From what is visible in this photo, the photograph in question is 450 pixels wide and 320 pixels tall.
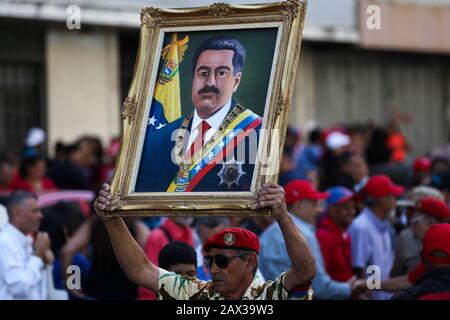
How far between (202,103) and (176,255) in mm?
1411

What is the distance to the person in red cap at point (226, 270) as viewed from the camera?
5.49m

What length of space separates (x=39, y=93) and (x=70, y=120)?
0.71 metres

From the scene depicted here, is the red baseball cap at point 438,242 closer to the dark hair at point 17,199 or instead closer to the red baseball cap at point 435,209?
the red baseball cap at point 435,209

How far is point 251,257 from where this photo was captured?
19.1 feet

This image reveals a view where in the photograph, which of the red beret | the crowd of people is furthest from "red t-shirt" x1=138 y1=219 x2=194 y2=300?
the red beret

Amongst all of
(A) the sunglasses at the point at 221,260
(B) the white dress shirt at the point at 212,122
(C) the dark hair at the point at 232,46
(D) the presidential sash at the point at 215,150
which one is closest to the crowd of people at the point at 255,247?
(A) the sunglasses at the point at 221,260

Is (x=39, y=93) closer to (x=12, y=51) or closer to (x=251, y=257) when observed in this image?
(x=12, y=51)

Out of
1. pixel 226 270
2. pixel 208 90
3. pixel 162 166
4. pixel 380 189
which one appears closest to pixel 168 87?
pixel 208 90

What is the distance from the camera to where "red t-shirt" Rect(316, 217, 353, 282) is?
9.65 metres

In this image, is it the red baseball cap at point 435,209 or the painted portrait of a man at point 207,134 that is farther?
the red baseball cap at point 435,209

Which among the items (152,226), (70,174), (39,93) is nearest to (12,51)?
(39,93)

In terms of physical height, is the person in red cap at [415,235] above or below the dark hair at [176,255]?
above

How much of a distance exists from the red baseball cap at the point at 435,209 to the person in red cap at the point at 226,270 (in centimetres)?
291

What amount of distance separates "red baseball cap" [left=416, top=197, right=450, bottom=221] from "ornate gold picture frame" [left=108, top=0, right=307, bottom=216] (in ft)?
10.2
